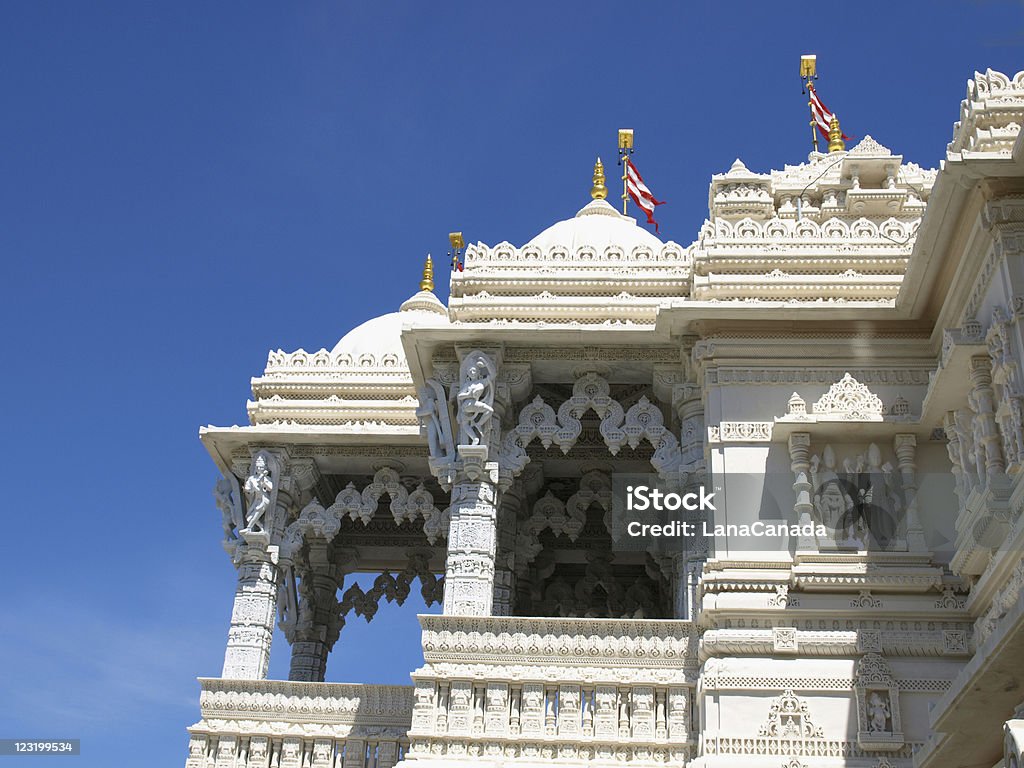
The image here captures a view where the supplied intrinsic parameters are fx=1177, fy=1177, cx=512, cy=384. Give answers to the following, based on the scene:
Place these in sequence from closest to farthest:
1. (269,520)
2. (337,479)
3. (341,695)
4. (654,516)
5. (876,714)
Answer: (876,714) < (341,695) < (269,520) < (654,516) < (337,479)

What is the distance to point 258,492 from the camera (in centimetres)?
1614

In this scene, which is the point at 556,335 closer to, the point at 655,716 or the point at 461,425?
the point at 461,425

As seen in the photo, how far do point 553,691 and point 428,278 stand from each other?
11290 mm

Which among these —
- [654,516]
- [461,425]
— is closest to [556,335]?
[461,425]

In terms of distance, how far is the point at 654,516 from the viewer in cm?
1722

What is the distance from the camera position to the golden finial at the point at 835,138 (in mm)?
20219

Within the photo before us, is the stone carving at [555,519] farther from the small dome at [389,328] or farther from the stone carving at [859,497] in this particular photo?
the stone carving at [859,497]

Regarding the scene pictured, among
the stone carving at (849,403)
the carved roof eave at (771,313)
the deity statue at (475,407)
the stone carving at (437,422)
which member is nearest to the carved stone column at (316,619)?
the stone carving at (437,422)

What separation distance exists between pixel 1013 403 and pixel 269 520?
9.73 m

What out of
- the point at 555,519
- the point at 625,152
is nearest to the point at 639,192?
the point at 625,152

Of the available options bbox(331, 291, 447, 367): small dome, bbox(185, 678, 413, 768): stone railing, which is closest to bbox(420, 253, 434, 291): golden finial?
bbox(331, 291, 447, 367): small dome

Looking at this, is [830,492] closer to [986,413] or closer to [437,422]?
[986,413]

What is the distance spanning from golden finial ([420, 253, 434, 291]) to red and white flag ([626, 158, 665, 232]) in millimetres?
4283

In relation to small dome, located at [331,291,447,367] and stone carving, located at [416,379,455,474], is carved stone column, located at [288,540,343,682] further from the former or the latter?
stone carving, located at [416,379,455,474]
